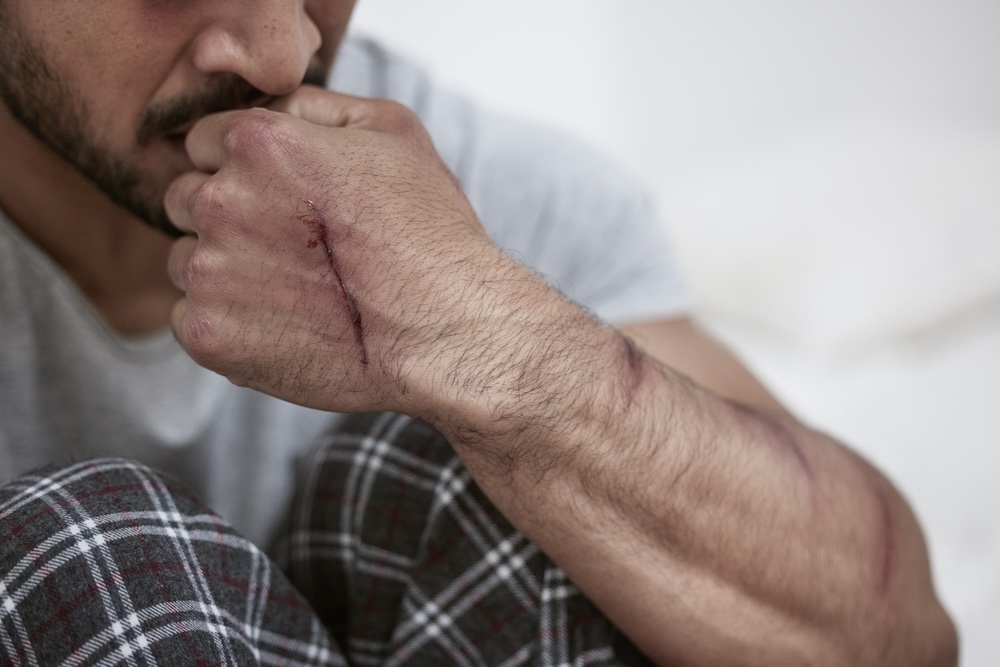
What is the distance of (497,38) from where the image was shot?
197 centimetres

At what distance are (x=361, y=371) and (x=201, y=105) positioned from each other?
0.30 meters

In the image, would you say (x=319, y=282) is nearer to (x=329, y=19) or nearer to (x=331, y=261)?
(x=331, y=261)

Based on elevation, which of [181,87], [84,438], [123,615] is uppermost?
[181,87]

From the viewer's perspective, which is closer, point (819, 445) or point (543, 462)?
point (543, 462)

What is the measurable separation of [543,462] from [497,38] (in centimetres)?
145

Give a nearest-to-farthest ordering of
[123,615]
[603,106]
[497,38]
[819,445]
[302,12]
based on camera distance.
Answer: [123,615] < [302,12] < [819,445] < [497,38] < [603,106]

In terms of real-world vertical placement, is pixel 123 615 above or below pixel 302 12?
below

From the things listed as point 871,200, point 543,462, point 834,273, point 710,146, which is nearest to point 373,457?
point 543,462

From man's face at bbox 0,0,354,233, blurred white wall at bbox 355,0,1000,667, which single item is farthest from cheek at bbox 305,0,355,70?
blurred white wall at bbox 355,0,1000,667

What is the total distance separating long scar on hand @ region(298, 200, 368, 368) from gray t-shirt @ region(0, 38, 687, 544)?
0.26 metres

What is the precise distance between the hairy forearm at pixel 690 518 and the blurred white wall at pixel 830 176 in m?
0.35

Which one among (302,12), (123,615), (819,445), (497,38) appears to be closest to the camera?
(123,615)

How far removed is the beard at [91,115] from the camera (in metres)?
0.79

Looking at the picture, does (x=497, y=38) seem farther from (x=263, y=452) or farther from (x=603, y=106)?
(x=263, y=452)
